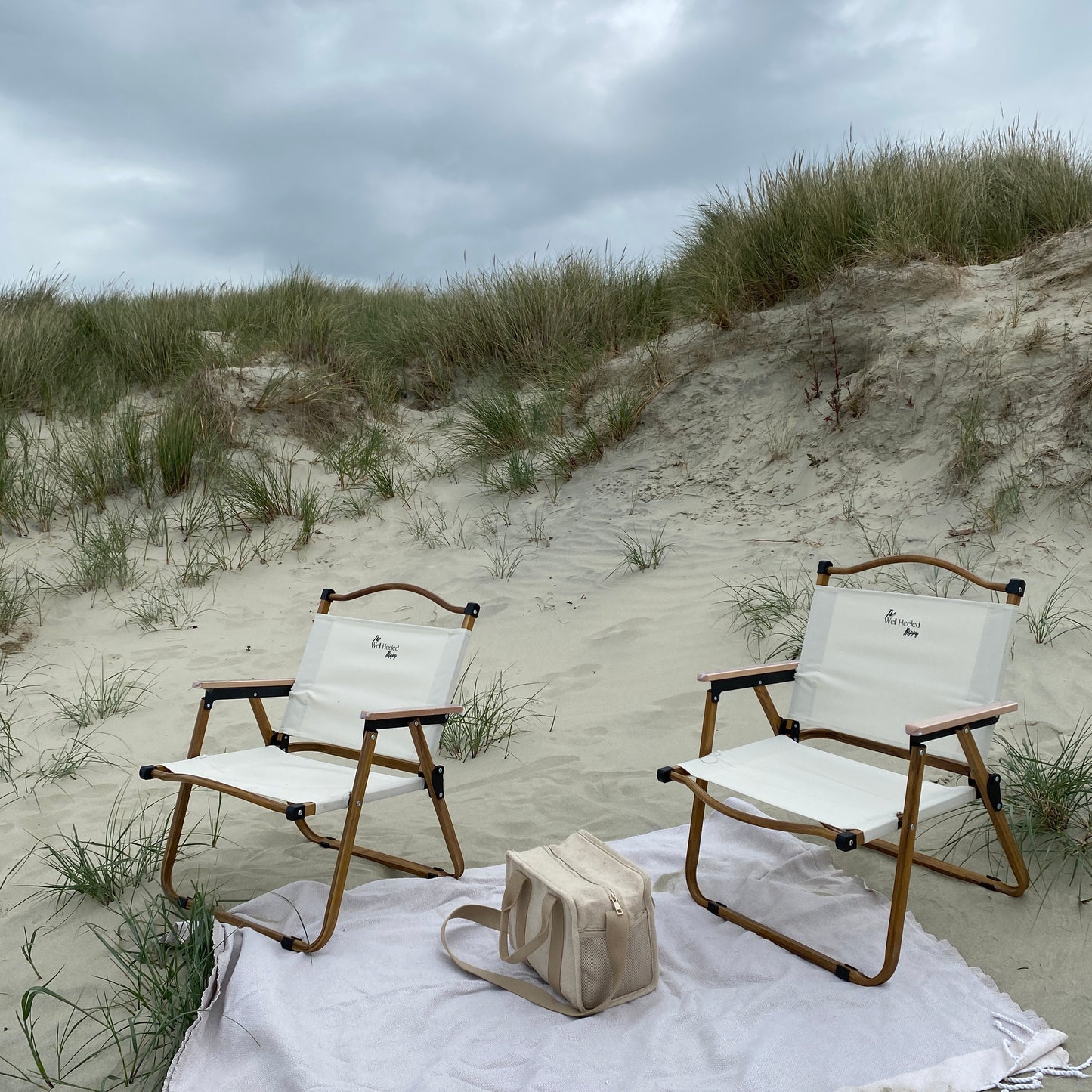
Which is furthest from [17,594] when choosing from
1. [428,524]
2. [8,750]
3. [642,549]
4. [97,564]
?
[642,549]

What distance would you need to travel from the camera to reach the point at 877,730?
336 cm

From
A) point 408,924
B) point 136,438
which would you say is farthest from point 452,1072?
point 136,438

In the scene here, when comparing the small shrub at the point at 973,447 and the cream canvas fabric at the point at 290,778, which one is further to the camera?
the small shrub at the point at 973,447

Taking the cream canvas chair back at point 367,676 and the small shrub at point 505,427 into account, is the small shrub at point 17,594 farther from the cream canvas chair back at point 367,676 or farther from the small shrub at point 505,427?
the small shrub at point 505,427

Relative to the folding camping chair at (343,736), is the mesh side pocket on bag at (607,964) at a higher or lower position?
lower

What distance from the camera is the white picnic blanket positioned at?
92.8 inches

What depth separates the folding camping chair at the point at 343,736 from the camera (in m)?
3.00

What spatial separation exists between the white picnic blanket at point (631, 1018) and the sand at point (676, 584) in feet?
0.81

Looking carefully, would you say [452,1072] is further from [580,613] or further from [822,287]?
[822,287]

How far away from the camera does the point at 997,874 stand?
3.21m

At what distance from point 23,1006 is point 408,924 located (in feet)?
3.66

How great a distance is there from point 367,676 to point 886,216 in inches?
236

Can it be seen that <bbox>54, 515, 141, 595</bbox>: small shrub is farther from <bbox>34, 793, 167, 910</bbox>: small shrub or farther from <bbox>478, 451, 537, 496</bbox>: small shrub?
<bbox>34, 793, 167, 910</bbox>: small shrub

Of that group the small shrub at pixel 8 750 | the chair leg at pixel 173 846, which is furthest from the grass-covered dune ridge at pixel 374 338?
the chair leg at pixel 173 846
